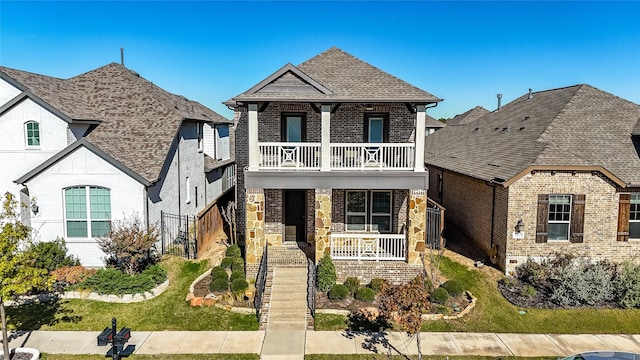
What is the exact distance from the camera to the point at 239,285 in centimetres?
1377

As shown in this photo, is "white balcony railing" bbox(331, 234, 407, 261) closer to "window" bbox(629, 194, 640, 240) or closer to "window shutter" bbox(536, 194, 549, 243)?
Result: "window shutter" bbox(536, 194, 549, 243)

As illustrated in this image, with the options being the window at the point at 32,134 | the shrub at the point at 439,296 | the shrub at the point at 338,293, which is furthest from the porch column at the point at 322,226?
the window at the point at 32,134

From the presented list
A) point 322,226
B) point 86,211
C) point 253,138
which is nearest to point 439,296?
point 322,226

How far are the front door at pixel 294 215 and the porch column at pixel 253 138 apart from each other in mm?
2660

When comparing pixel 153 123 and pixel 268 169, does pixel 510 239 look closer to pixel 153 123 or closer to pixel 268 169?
pixel 268 169

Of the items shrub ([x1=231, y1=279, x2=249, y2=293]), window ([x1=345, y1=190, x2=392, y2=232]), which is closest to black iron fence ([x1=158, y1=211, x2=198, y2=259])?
shrub ([x1=231, y1=279, x2=249, y2=293])

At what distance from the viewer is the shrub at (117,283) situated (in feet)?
44.5

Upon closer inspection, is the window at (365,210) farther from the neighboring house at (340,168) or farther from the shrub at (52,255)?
the shrub at (52,255)

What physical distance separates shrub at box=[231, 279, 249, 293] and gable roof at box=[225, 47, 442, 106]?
6.47 metres

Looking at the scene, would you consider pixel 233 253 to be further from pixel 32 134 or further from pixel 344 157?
pixel 32 134

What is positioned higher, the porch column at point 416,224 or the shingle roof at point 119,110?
the shingle roof at point 119,110

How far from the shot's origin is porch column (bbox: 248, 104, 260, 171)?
14.7 metres

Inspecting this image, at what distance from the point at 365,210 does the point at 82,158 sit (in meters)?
11.6

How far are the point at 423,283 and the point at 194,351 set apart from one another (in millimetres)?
7847
